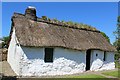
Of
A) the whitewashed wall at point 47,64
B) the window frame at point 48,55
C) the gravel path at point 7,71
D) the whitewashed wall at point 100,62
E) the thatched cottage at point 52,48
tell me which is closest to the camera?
the whitewashed wall at point 47,64

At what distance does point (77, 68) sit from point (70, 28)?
5.36 metres

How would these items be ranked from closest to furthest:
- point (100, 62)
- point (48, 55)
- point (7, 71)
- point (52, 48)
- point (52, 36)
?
point (48, 55) < point (52, 48) < point (7, 71) < point (52, 36) < point (100, 62)

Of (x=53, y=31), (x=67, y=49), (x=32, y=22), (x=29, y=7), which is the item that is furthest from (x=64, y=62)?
(x=29, y=7)

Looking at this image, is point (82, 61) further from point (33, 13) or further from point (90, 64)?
point (33, 13)

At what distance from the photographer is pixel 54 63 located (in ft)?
70.3

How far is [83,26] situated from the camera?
28.5 meters

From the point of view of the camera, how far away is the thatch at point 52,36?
20.7 meters

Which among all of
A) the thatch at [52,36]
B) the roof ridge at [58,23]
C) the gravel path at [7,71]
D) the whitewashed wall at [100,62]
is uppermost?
the roof ridge at [58,23]

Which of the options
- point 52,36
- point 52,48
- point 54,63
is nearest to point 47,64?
point 54,63

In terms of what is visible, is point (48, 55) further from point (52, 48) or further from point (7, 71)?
point (7, 71)

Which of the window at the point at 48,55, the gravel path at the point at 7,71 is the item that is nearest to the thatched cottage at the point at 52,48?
the window at the point at 48,55

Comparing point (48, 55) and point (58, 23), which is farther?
point (58, 23)

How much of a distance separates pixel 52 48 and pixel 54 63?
1468 millimetres

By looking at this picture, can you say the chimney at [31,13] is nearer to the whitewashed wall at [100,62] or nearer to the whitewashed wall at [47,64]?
the whitewashed wall at [47,64]
